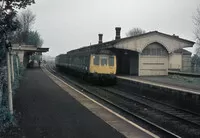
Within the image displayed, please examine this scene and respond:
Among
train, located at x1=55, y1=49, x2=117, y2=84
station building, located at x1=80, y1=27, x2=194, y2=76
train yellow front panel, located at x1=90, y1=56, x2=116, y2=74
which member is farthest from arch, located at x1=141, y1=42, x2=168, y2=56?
train yellow front panel, located at x1=90, y1=56, x2=116, y2=74

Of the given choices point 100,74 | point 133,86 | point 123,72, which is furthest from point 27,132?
point 123,72

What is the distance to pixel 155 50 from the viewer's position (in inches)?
1409

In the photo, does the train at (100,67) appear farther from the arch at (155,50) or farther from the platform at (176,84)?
the arch at (155,50)

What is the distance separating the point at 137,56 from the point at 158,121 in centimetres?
2238

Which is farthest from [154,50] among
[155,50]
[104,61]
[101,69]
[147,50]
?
[101,69]

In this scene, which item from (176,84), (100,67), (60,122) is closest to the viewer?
(60,122)

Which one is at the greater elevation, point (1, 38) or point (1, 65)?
point (1, 38)

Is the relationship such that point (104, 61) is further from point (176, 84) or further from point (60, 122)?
point (60, 122)

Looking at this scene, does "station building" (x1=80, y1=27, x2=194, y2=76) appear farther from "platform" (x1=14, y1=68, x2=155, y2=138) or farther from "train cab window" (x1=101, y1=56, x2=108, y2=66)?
"platform" (x1=14, y1=68, x2=155, y2=138)

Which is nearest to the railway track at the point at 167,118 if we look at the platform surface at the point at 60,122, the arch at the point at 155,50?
the platform surface at the point at 60,122

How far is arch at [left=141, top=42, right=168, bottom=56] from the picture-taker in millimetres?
35406

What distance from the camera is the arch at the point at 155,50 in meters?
35.4

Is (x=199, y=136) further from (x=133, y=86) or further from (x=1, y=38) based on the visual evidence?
(x=133, y=86)

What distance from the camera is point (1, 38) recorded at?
10.6 metres
